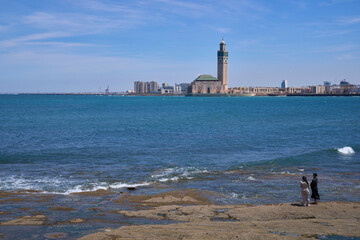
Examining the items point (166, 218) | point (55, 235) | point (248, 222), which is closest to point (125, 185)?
point (166, 218)

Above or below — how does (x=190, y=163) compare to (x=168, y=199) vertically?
below

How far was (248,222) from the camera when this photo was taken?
1412 centimetres

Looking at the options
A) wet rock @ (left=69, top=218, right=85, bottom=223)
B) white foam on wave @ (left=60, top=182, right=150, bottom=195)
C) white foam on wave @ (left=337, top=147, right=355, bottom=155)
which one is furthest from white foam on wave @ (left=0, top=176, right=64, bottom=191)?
white foam on wave @ (left=337, top=147, right=355, bottom=155)

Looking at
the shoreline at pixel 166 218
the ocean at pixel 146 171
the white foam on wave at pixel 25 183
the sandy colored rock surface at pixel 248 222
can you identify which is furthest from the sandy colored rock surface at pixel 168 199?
the white foam on wave at pixel 25 183

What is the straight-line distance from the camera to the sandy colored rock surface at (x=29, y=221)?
14.4m

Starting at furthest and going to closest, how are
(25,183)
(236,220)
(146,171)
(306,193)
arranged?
(146,171), (25,183), (306,193), (236,220)

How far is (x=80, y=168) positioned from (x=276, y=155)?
619 inches

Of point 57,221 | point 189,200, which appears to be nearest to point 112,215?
point 57,221

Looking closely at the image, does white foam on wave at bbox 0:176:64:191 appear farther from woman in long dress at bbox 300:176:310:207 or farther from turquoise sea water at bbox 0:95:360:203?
woman in long dress at bbox 300:176:310:207

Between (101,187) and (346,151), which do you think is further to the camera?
(346,151)

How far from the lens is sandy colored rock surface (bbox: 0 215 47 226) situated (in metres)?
14.4

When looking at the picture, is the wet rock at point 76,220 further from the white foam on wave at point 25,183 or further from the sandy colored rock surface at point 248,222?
the white foam on wave at point 25,183

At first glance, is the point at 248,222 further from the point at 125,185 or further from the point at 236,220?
the point at 125,185

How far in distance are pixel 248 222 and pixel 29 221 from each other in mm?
8314
